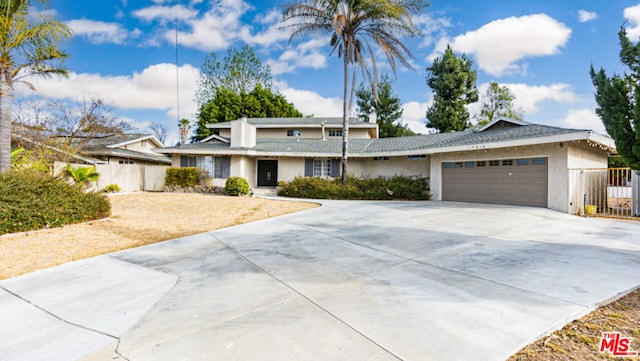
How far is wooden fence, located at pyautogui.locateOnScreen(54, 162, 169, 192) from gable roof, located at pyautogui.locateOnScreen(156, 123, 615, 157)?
64.4 inches

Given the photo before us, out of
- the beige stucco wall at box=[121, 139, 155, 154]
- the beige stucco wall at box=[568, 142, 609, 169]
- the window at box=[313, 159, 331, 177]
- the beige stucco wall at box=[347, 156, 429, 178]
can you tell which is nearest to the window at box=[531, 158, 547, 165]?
the beige stucco wall at box=[568, 142, 609, 169]

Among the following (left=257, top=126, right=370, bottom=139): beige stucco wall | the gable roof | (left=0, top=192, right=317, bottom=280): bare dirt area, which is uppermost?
(left=257, top=126, right=370, bottom=139): beige stucco wall

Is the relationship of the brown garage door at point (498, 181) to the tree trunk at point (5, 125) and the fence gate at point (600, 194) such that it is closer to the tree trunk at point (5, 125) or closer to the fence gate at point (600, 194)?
the fence gate at point (600, 194)

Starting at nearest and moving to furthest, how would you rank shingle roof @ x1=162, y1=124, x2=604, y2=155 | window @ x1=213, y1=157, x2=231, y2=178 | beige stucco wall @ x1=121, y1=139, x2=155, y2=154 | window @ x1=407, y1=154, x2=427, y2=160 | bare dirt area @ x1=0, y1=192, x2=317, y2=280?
bare dirt area @ x1=0, y1=192, x2=317, y2=280 → shingle roof @ x1=162, y1=124, x2=604, y2=155 → window @ x1=407, y1=154, x2=427, y2=160 → window @ x1=213, y1=157, x2=231, y2=178 → beige stucco wall @ x1=121, y1=139, x2=155, y2=154

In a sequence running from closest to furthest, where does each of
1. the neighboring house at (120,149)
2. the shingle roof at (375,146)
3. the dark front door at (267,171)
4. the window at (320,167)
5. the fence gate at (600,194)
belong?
the fence gate at (600,194), the shingle roof at (375,146), the window at (320,167), the dark front door at (267,171), the neighboring house at (120,149)

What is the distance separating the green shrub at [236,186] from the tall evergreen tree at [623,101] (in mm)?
15550

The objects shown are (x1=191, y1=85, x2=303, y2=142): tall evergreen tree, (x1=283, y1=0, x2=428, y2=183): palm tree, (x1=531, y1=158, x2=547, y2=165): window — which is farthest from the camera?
(x1=191, y1=85, x2=303, y2=142): tall evergreen tree

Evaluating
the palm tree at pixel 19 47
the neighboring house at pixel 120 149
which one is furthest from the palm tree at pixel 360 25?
→ the neighboring house at pixel 120 149

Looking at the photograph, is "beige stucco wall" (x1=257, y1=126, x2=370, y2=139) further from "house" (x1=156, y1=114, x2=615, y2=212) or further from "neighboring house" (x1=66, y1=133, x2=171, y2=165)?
"neighboring house" (x1=66, y1=133, x2=171, y2=165)

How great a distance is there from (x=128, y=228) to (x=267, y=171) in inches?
486

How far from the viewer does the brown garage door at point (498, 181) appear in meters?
12.5

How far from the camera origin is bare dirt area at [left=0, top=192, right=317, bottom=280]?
6.58 metres

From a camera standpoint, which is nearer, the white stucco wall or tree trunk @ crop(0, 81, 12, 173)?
tree trunk @ crop(0, 81, 12, 173)

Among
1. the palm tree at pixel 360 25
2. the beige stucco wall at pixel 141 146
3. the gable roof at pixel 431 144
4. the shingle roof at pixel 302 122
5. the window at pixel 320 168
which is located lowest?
the window at pixel 320 168
